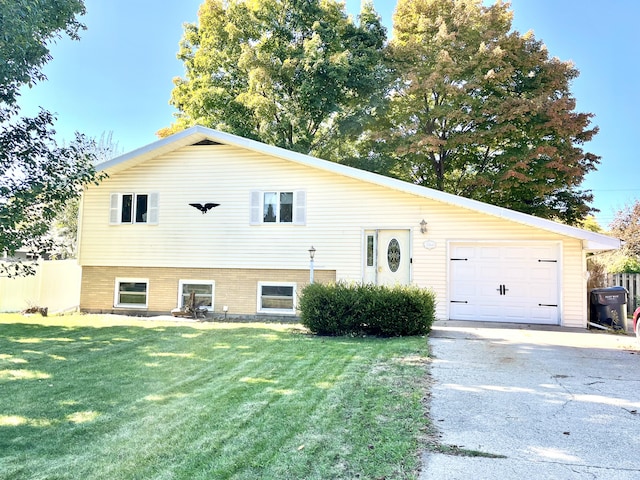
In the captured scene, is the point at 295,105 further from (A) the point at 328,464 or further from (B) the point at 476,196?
(A) the point at 328,464

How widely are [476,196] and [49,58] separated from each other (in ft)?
51.0

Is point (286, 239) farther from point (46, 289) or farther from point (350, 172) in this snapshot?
point (46, 289)

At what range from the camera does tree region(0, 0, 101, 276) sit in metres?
8.17

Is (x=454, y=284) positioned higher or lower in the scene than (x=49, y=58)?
lower

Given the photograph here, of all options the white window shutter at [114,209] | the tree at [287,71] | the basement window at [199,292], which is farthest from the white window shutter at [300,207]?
the tree at [287,71]

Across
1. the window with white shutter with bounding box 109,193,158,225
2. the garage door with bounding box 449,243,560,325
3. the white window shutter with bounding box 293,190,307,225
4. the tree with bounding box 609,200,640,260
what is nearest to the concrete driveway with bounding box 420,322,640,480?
the garage door with bounding box 449,243,560,325

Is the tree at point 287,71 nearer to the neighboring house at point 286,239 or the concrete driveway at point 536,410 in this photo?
the neighboring house at point 286,239

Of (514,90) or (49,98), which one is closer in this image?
(49,98)

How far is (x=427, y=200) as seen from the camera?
442 inches

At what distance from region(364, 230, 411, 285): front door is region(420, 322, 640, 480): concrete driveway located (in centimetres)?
367

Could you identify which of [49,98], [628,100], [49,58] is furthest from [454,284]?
[628,100]

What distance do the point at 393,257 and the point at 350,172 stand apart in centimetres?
259

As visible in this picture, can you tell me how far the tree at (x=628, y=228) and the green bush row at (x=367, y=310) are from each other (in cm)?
1358

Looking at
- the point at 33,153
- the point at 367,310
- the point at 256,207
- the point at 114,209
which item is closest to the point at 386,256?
the point at 367,310
